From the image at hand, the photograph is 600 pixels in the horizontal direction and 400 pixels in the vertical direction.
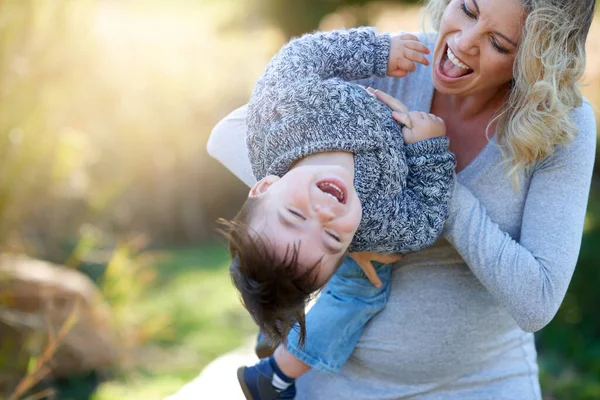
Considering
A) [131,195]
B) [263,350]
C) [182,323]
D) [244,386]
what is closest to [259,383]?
[244,386]

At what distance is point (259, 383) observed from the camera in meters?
2.03

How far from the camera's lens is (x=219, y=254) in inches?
296

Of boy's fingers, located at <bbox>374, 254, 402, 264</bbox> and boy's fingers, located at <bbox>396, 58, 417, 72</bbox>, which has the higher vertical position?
boy's fingers, located at <bbox>396, 58, 417, 72</bbox>

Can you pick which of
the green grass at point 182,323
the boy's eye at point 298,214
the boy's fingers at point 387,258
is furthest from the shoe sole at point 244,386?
the green grass at point 182,323

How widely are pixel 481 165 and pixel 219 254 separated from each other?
226 inches

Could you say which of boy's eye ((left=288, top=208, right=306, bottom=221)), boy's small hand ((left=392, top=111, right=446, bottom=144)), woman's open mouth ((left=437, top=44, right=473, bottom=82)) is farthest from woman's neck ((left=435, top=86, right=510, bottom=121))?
Answer: boy's eye ((left=288, top=208, right=306, bottom=221))

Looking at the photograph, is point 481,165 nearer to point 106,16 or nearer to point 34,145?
point 34,145

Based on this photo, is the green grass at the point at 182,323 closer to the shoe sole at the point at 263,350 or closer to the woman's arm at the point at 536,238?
the shoe sole at the point at 263,350

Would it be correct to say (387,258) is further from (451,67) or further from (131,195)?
(131,195)

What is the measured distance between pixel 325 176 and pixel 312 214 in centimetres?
10

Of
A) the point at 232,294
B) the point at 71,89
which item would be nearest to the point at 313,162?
the point at 71,89

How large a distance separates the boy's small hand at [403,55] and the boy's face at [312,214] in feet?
1.45

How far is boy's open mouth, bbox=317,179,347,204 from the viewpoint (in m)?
1.66

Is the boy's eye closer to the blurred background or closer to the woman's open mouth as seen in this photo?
the blurred background
